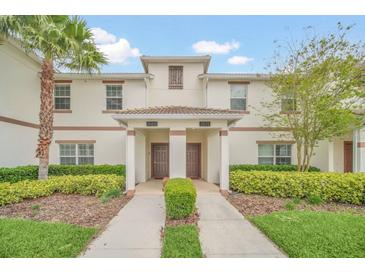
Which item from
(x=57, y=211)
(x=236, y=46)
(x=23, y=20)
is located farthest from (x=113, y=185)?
(x=236, y=46)

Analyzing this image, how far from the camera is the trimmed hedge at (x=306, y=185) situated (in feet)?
27.5

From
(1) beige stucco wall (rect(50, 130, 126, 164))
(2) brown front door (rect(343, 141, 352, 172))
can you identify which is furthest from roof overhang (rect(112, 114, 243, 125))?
(2) brown front door (rect(343, 141, 352, 172))

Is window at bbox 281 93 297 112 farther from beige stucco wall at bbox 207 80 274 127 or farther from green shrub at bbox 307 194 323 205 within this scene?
green shrub at bbox 307 194 323 205

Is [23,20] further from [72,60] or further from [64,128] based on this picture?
[64,128]

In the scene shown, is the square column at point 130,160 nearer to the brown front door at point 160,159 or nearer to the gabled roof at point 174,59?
the brown front door at point 160,159

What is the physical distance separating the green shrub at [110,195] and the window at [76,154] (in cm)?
489

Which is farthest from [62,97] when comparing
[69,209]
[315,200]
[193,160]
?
[315,200]

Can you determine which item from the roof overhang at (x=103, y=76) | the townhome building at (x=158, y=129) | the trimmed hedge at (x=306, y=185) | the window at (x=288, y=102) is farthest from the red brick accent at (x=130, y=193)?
the window at (x=288, y=102)

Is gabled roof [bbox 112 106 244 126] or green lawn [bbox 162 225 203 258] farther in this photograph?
gabled roof [bbox 112 106 244 126]

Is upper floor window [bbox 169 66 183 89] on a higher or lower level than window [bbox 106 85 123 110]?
higher

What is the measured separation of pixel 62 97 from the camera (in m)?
13.2

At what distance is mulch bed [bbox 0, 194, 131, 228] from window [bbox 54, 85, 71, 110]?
6.49 metres

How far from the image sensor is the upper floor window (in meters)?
14.0

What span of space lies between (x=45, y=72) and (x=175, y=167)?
7598 mm
